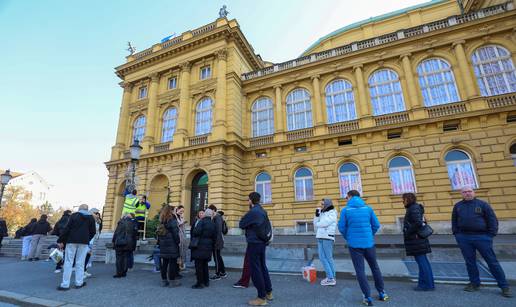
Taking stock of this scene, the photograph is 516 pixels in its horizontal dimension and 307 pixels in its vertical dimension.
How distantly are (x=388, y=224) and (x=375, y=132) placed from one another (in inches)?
220

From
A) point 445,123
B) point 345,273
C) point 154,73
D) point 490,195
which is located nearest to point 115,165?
point 154,73

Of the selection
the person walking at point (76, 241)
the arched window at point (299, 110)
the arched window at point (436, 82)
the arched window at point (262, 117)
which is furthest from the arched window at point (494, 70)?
the person walking at point (76, 241)

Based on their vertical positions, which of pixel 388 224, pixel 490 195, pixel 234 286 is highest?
pixel 490 195

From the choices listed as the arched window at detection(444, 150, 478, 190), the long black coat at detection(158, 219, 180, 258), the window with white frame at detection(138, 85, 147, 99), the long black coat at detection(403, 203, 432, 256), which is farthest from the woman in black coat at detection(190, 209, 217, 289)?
the window with white frame at detection(138, 85, 147, 99)

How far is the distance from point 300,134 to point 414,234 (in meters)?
13.0

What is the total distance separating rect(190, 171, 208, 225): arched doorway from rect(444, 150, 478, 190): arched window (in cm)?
1518

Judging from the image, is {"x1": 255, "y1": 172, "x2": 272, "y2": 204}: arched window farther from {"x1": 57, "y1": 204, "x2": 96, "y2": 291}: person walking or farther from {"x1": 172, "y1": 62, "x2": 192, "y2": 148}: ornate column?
{"x1": 57, "y1": 204, "x2": 96, "y2": 291}: person walking

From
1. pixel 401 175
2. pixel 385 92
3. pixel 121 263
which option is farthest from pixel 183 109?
pixel 401 175

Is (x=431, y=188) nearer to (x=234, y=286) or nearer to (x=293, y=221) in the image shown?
(x=293, y=221)

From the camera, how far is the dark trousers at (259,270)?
4516 millimetres

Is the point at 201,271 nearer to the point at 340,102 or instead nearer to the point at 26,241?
the point at 26,241

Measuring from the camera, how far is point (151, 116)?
21.2m

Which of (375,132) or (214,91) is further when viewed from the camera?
(214,91)

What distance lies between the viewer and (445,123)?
14.4 meters
